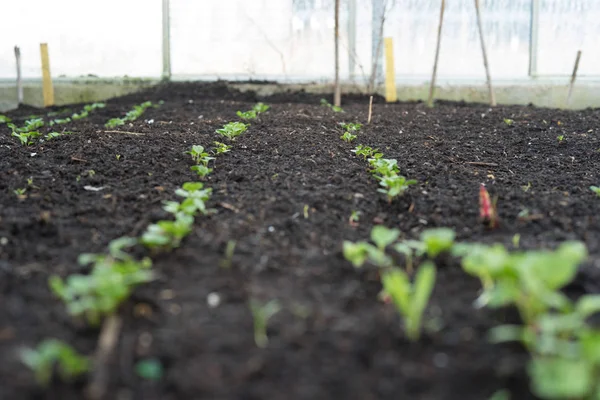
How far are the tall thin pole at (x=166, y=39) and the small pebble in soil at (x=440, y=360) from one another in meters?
8.17

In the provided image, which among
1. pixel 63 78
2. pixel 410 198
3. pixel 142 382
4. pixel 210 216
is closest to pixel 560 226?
Answer: pixel 410 198

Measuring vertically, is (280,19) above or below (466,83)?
above

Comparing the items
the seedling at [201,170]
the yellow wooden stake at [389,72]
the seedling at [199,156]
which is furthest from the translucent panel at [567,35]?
the seedling at [201,170]

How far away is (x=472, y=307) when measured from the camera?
1.39m

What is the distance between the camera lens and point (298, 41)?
8547mm

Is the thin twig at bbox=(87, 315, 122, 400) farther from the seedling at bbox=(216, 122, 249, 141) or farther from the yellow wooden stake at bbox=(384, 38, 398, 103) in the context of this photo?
the yellow wooden stake at bbox=(384, 38, 398, 103)

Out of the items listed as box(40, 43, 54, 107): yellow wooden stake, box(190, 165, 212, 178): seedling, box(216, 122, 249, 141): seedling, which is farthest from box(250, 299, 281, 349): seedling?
box(40, 43, 54, 107): yellow wooden stake

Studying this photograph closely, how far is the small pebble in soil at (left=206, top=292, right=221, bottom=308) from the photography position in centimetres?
142

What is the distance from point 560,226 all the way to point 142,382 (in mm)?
1724

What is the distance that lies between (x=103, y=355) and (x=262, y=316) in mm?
374

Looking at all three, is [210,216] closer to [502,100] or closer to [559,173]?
[559,173]

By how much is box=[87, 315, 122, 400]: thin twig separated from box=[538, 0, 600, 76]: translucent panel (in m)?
8.59

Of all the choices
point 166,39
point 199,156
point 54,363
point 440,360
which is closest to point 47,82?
point 166,39

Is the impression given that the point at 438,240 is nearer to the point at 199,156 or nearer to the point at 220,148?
the point at 199,156
